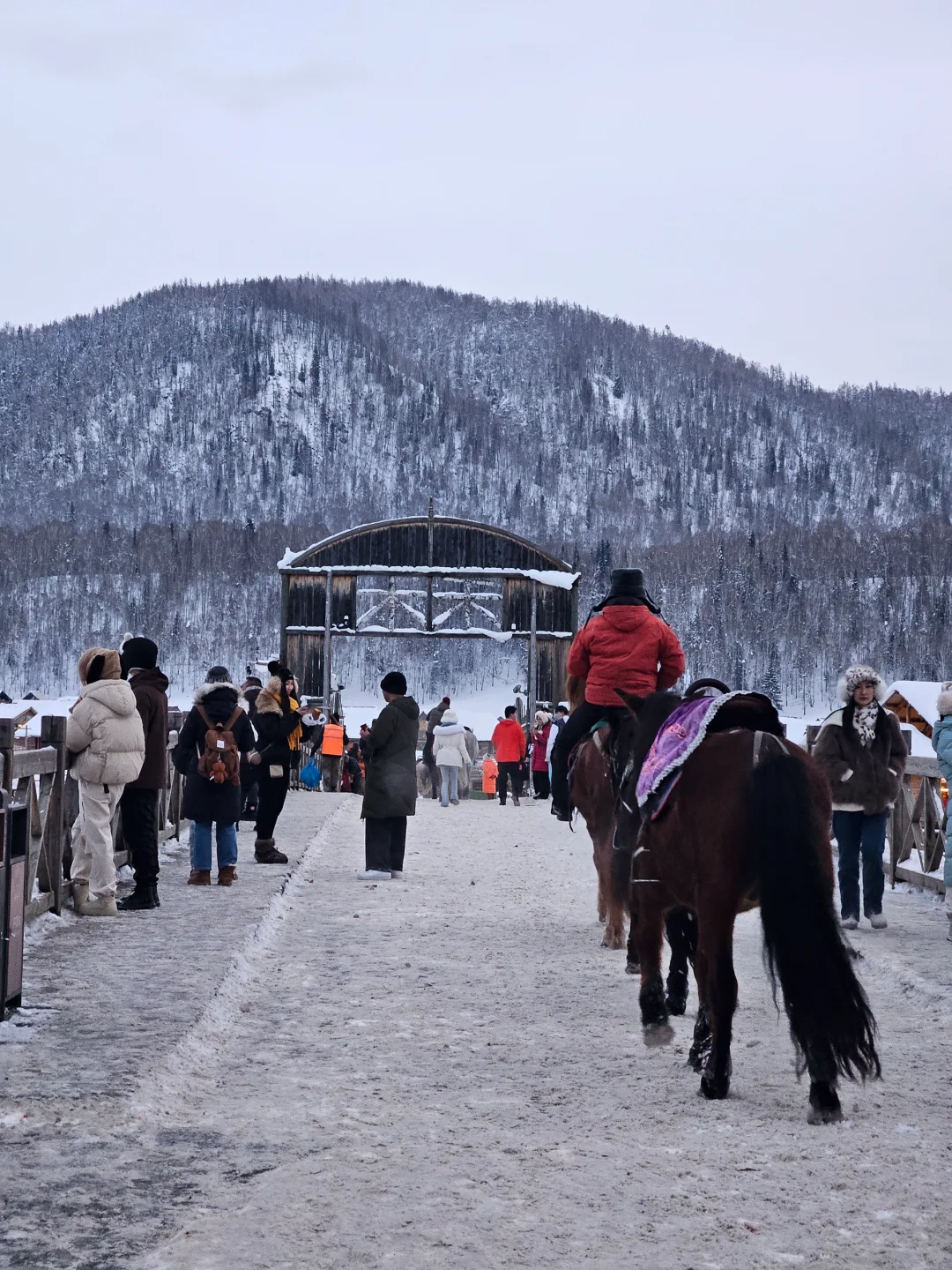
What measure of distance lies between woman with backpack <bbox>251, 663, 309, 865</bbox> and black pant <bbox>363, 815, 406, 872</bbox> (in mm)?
946

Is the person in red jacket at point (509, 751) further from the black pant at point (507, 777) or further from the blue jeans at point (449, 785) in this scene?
the blue jeans at point (449, 785)

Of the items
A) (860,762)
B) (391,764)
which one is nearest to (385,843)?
(391,764)

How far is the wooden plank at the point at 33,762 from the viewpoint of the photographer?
9234 mm

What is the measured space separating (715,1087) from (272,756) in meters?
9.42

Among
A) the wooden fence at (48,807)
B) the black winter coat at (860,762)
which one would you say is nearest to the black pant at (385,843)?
the wooden fence at (48,807)

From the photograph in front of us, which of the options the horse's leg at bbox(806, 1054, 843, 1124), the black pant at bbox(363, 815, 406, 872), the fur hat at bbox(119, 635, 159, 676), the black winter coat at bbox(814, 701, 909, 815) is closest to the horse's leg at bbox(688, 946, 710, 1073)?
the horse's leg at bbox(806, 1054, 843, 1124)

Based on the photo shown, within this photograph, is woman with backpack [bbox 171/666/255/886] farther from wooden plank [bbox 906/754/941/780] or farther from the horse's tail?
the horse's tail

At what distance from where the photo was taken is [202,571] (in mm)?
164750

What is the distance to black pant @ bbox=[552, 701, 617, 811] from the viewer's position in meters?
9.03

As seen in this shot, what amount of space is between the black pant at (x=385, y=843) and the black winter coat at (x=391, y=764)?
83 mm

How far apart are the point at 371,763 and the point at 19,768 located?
526 centimetres

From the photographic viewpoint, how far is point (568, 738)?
30.4 ft

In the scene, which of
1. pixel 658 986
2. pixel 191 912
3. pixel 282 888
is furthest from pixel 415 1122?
pixel 282 888

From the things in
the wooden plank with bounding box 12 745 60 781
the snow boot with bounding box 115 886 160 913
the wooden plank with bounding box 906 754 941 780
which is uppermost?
the wooden plank with bounding box 12 745 60 781
